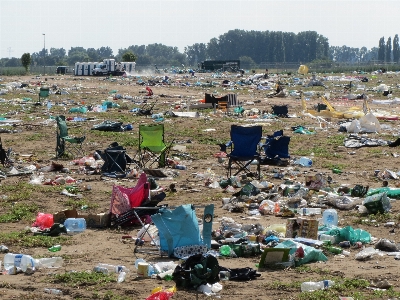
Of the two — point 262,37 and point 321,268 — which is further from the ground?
point 262,37

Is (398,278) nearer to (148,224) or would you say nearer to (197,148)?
(148,224)

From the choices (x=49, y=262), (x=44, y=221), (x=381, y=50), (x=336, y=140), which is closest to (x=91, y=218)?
(x=44, y=221)

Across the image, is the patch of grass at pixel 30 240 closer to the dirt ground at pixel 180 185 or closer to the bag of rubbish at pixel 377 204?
the dirt ground at pixel 180 185

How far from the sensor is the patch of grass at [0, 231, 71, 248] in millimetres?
7781

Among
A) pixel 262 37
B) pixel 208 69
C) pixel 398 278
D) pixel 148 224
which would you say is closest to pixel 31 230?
pixel 148 224

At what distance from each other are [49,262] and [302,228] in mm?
2714

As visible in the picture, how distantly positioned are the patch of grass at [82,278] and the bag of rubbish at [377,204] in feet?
13.4

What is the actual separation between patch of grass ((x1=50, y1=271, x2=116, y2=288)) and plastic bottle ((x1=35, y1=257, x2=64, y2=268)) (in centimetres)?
45

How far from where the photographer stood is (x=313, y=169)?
43.8ft

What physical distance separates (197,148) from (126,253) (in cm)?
863

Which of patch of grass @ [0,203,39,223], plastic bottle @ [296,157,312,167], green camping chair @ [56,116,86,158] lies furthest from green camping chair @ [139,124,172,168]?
patch of grass @ [0,203,39,223]

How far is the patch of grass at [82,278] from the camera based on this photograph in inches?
245

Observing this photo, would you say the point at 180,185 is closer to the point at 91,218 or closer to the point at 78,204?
the point at 78,204

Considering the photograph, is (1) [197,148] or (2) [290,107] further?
(2) [290,107]
